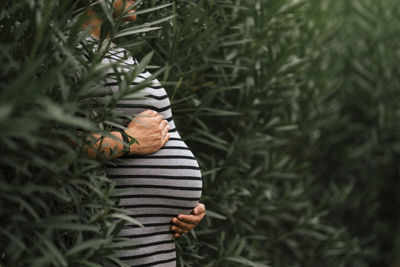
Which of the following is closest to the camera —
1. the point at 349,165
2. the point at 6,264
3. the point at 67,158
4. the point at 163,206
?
the point at 67,158

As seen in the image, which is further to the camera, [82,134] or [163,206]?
[163,206]

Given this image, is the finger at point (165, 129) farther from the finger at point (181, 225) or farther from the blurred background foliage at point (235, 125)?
the finger at point (181, 225)

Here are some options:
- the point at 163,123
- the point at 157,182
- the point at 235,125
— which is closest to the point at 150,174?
the point at 157,182

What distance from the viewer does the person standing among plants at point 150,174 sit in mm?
1061

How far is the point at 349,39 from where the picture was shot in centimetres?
290

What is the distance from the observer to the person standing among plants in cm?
106

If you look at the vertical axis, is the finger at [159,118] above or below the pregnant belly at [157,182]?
above

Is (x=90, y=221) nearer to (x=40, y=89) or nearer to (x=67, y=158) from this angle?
(x=67, y=158)

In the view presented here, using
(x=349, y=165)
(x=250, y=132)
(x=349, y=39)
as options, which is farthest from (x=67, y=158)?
(x=349, y=39)

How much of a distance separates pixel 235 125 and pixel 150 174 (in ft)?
2.88

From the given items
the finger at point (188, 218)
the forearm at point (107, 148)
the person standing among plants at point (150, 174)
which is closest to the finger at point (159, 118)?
the person standing among plants at point (150, 174)

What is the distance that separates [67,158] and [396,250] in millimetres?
2528

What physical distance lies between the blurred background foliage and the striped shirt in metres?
0.05

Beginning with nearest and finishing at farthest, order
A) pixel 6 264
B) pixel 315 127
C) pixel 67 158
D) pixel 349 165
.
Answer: pixel 67 158
pixel 6 264
pixel 315 127
pixel 349 165
